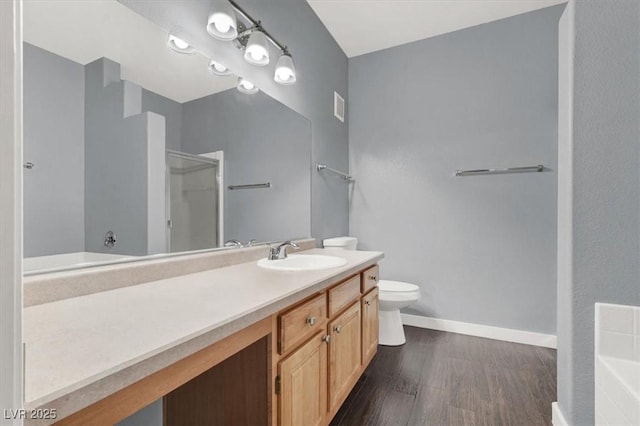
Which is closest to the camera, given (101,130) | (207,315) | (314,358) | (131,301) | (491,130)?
(207,315)

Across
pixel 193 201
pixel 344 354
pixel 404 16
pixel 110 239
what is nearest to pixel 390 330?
pixel 344 354

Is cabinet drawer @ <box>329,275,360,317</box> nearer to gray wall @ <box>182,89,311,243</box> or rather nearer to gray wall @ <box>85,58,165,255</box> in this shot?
gray wall @ <box>182,89,311,243</box>

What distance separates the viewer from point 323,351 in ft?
4.10

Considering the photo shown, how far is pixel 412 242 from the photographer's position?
2816mm

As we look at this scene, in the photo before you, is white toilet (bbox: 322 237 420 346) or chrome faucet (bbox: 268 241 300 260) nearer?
chrome faucet (bbox: 268 241 300 260)

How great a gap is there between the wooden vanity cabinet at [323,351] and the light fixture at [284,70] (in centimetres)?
129

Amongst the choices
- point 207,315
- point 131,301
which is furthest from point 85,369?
point 131,301

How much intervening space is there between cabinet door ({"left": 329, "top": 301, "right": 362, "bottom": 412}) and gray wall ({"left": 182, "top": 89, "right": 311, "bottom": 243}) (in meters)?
0.71

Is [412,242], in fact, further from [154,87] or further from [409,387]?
[154,87]

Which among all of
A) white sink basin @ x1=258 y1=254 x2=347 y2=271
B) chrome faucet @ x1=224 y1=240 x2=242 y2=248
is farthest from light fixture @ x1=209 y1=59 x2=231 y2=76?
white sink basin @ x1=258 y1=254 x2=347 y2=271

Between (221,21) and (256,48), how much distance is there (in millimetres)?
253

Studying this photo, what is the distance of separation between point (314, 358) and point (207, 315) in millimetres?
595

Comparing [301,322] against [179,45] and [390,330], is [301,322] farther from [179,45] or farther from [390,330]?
[390,330]

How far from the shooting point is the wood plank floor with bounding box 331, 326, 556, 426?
60.1 inches
